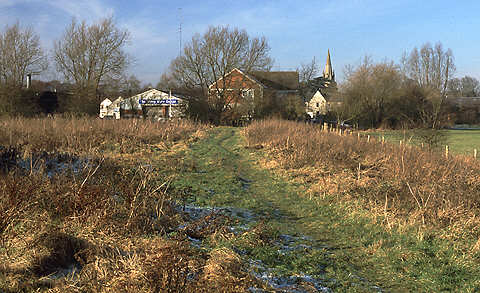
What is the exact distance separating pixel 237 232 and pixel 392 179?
541cm

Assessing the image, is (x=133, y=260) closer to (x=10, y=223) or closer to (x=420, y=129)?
(x=10, y=223)

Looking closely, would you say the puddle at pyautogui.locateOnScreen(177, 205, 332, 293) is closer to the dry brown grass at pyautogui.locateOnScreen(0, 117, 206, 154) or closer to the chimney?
the dry brown grass at pyautogui.locateOnScreen(0, 117, 206, 154)

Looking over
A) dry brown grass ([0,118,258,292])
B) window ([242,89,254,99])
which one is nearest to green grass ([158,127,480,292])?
dry brown grass ([0,118,258,292])

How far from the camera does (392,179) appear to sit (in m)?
9.67

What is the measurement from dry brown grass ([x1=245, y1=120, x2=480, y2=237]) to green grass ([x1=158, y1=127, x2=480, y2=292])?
444mm

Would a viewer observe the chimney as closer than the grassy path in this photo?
No

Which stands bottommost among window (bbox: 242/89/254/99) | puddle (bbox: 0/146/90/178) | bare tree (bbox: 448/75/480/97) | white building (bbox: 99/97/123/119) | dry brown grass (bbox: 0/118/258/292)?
dry brown grass (bbox: 0/118/258/292)

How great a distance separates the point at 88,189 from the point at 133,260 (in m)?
2.11

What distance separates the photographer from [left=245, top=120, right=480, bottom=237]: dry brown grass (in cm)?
660

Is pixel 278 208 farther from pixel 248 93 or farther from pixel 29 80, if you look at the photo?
pixel 248 93

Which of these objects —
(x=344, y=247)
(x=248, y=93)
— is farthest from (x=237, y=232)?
(x=248, y=93)

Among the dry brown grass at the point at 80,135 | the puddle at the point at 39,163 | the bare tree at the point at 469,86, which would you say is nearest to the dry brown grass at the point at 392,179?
the puddle at the point at 39,163

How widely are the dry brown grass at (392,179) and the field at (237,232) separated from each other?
1.6 inches

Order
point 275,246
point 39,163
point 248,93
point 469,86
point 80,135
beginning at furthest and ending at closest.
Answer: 1. point 469,86
2. point 248,93
3. point 80,135
4. point 39,163
5. point 275,246
